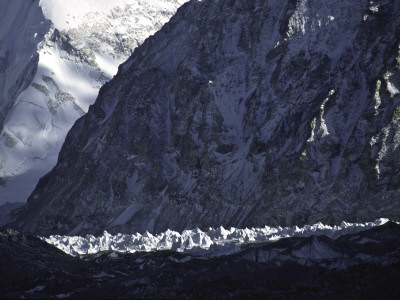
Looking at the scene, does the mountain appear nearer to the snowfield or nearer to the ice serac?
the snowfield

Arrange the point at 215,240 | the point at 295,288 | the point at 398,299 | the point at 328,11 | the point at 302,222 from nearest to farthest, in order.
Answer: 1. the point at 398,299
2. the point at 295,288
3. the point at 215,240
4. the point at 302,222
5. the point at 328,11

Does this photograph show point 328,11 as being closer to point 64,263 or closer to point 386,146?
point 386,146

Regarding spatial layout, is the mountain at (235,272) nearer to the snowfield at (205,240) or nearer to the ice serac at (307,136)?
the snowfield at (205,240)

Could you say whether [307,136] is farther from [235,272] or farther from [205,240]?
[235,272]

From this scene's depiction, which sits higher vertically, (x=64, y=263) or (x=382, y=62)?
(x=382, y=62)

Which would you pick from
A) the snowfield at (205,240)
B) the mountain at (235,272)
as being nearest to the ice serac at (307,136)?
the snowfield at (205,240)

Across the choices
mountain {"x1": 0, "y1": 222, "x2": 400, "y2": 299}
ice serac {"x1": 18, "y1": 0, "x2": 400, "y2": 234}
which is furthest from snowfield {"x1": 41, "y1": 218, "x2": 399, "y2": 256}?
ice serac {"x1": 18, "y1": 0, "x2": 400, "y2": 234}

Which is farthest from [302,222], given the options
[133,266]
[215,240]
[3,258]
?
[3,258]
